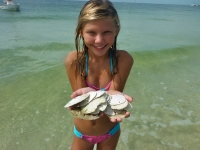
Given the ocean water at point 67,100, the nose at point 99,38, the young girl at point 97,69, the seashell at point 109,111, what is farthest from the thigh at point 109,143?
the nose at point 99,38

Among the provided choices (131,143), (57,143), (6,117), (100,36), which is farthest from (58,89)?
(100,36)

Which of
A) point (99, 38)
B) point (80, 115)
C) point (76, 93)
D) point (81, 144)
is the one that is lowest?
point (81, 144)

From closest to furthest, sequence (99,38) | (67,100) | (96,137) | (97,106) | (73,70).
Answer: (97,106) → (99,38) → (73,70) → (96,137) → (67,100)

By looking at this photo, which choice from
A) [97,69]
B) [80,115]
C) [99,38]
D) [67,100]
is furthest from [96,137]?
[67,100]

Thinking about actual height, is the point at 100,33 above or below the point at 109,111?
above

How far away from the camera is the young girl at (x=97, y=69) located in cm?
174

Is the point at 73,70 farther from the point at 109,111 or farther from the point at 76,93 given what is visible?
the point at 109,111

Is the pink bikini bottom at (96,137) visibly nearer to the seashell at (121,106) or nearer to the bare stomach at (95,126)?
the bare stomach at (95,126)

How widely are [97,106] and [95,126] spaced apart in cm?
53

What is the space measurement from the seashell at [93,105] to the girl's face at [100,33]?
19.0 inches

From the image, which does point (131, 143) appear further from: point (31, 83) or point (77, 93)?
point (31, 83)

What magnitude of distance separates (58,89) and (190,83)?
3397mm

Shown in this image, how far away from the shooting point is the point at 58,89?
15.6 feet

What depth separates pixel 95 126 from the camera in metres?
1.99
